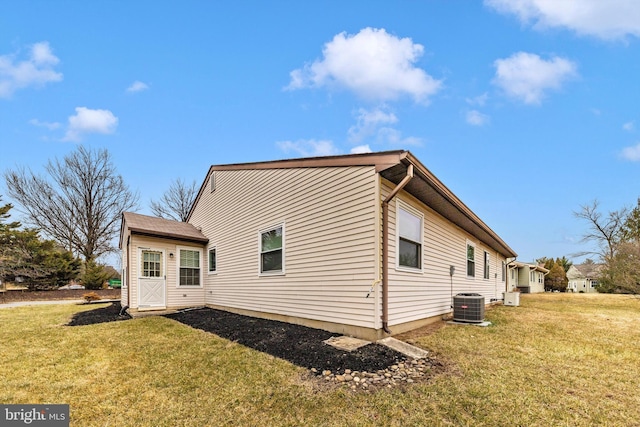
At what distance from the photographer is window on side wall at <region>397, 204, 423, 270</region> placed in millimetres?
6430

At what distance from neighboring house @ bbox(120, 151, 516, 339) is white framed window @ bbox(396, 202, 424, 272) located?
0.02 metres

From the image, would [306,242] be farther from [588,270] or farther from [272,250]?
[588,270]

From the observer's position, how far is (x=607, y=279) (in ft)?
91.1

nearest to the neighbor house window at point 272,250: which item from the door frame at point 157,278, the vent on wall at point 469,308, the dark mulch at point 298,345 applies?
the dark mulch at point 298,345

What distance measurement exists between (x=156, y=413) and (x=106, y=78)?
13.3 m

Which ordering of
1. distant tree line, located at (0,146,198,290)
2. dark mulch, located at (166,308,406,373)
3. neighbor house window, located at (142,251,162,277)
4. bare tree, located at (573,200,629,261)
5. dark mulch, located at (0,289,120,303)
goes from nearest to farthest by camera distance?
dark mulch, located at (166,308,406,373), neighbor house window, located at (142,251,162,277), dark mulch, located at (0,289,120,303), distant tree line, located at (0,146,198,290), bare tree, located at (573,200,629,261)

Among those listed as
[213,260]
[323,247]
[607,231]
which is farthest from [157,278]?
[607,231]

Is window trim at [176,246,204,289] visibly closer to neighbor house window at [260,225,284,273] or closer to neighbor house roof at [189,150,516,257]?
neighbor house roof at [189,150,516,257]

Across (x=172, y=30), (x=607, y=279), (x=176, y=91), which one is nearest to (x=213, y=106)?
(x=176, y=91)

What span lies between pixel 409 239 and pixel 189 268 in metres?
8.11

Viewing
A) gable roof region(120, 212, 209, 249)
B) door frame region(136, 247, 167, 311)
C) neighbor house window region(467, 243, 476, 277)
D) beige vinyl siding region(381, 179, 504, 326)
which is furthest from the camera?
neighbor house window region(467, 243, 476, 277)

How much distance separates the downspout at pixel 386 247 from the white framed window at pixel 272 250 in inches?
112

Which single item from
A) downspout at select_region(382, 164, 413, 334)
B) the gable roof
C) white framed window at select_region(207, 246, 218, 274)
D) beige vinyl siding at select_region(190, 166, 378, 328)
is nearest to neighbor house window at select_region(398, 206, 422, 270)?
downspout at select_region(382, 164, 413, 334)

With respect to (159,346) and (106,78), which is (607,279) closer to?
(159,346)
